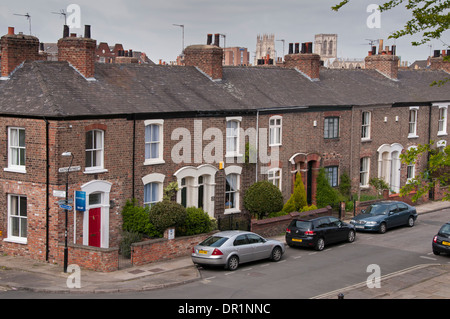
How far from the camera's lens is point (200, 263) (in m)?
23.5

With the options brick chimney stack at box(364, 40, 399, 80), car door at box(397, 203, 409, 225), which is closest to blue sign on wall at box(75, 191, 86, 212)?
car door at box(397, 203, 409, 225)

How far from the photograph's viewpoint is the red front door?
83.7 feet

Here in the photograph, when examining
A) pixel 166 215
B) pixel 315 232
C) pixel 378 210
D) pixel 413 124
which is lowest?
pixel 315 232

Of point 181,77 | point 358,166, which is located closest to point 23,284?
point 181,77

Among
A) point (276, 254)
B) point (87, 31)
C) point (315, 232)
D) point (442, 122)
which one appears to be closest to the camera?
point (276, 254)

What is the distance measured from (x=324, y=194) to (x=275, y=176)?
12.9 ft

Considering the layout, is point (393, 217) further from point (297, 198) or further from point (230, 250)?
point (230, 250)

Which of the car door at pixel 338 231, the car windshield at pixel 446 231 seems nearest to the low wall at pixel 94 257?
the car door at pixel 338 231

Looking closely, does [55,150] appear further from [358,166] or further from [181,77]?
[358,166]

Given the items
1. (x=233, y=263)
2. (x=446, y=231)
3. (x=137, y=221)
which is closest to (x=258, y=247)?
(x=233, y=263)

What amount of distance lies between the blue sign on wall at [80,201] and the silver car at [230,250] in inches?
186

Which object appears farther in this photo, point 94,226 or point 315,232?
point 315,232

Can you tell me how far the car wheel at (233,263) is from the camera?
23.5 m

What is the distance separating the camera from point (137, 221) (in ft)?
86.3
